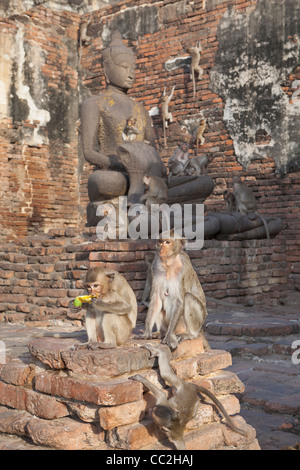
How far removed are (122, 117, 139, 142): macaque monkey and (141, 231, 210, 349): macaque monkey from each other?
387 centimetres

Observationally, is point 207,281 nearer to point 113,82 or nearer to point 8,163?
point 113,82

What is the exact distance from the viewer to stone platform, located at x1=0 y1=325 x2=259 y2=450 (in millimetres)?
2508

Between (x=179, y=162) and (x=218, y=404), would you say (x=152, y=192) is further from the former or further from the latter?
(x=218, y=404)

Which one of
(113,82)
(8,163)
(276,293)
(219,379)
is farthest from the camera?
(8,163)

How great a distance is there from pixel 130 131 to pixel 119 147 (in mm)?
462

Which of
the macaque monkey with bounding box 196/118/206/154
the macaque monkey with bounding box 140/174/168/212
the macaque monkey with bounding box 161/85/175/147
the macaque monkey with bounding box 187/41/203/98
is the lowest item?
the macaque monkey with bounding box 140/174/168/212

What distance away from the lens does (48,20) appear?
11609 millimetres

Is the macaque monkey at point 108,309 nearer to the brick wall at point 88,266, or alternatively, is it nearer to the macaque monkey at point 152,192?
the brick wall at point 88,266

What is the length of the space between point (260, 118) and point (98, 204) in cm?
428

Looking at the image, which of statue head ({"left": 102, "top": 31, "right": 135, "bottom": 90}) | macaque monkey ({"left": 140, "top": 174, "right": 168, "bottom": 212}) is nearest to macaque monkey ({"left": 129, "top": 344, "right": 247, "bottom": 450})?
macaque monkey ({"left": 140, "top": 174, "right": 168, "bottom": 212})

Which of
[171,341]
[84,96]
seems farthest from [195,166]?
[171,341]

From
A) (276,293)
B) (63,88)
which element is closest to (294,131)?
(276,293)

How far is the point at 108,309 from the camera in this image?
2.92 meters

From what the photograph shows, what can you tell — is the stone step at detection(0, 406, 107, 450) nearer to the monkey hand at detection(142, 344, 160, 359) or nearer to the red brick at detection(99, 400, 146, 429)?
the red brick at detection(99, 400, 146, 429)
